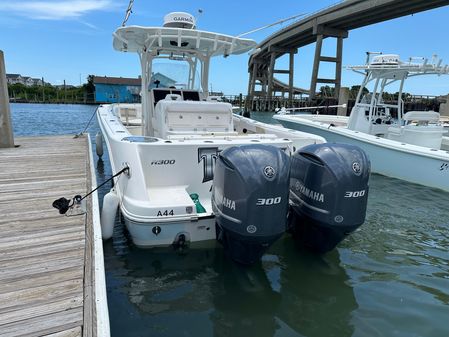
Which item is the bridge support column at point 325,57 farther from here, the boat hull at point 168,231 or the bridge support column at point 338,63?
the boat hull at point 168,231

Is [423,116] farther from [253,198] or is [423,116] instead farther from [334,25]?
[334,25]

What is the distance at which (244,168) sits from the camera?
303 centimetres

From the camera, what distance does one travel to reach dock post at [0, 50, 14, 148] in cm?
672

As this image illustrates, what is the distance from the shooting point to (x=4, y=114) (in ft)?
22.8

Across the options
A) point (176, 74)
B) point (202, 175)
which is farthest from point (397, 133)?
point (202, 175)

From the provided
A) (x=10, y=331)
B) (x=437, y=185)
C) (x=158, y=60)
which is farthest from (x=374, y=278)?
(x=158, y=60)

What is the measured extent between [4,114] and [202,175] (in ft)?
16.6

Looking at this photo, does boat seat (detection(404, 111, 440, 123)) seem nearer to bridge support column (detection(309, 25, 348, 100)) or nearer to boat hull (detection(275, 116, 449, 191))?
boat hull (detection(275, 116, 449, 191))

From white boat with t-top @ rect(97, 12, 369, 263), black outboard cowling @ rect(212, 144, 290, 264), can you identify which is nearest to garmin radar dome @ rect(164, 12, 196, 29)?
white boat with t-top @ rect(97, 12, 369, 263)

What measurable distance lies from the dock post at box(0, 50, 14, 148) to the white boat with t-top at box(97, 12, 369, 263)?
89.3 inches

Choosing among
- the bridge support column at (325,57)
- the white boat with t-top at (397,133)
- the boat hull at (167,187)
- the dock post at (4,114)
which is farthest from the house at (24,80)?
the boat hull at (167,187)

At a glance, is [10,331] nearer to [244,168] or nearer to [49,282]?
[49,282]

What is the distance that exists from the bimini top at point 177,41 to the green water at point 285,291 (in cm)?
307

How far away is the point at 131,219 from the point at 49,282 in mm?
1086
